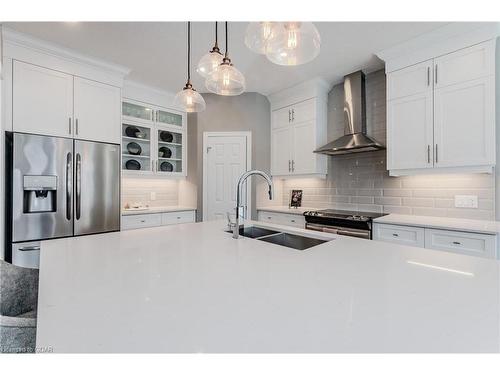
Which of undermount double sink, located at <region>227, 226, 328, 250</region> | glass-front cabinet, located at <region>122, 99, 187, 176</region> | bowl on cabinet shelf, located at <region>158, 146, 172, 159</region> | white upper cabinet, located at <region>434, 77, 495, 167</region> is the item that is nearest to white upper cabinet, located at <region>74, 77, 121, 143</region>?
glass-front cabinet, located at <region>122, 99, 187, 176</region>

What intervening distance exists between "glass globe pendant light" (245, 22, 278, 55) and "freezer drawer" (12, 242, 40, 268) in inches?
98.5

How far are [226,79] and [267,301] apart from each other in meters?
1.31

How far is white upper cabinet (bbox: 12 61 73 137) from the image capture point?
231cm

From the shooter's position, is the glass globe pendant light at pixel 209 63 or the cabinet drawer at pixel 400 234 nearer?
the glass globe pendant light at pixel 209 63

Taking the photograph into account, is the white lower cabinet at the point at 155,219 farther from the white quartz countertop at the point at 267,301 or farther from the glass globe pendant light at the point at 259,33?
the glass globe pendant light at the point at 259,33

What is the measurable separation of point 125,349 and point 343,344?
44 centimetres

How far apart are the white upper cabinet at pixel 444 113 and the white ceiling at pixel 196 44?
375mm

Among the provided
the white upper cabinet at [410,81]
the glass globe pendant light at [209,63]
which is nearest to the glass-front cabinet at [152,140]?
the glass globe pendant light at [209,63]

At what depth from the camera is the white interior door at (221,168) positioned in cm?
380

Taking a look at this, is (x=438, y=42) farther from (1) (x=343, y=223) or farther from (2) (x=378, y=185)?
(1) (x=343, y=223)
